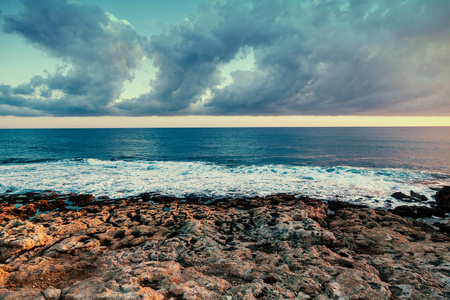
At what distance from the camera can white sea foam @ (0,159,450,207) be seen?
23.9 metres

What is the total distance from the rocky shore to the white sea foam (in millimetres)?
7911

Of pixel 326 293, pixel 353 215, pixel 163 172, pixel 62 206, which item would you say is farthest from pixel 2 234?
pixel 163 172

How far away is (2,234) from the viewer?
1070 centimetres

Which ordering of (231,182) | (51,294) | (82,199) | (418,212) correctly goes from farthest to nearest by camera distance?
(231,182) < (82,199) < (418,212) < (51,294)

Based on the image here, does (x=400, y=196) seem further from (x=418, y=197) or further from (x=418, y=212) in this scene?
(x=418, y=212)

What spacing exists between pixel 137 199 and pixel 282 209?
14264 millimetres

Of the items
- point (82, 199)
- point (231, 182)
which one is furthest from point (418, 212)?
point (82, 199)

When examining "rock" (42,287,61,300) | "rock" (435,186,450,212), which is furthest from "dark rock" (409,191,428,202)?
"rock" (42,287,61,300)

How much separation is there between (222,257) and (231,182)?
63.3ft

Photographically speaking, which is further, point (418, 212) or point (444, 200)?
point (444, 200)

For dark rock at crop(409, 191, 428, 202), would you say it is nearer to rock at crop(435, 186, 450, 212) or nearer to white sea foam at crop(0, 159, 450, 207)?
rock at crop(435, 186, 450, 212)

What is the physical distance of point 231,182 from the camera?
1117 inches

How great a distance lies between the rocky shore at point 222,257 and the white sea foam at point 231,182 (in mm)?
7911

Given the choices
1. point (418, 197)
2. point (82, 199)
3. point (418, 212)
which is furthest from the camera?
point (418, 197)
